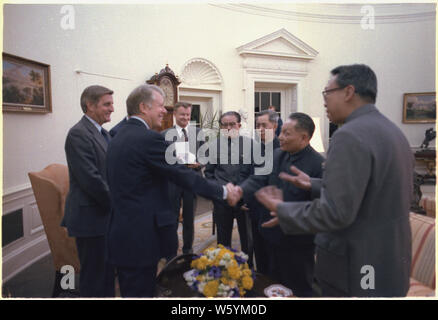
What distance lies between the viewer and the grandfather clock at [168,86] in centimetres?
521

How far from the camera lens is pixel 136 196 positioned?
5.64 feet

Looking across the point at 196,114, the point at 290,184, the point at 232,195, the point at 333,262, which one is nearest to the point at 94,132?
the point at 232,195

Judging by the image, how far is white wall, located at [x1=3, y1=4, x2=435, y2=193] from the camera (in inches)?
132

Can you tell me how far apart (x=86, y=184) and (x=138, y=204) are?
0.59 m

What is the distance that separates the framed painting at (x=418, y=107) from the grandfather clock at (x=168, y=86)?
579 cm

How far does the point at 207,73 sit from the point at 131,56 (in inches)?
66.2

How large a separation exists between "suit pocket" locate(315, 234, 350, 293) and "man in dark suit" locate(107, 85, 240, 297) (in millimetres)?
874

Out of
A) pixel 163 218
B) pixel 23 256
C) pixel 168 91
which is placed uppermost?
pixel 168 91

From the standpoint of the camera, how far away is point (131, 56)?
509 cm

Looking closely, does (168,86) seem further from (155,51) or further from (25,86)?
(25,86)

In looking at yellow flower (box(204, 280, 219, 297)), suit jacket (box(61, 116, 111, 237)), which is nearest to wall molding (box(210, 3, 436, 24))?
suit jacket (box(61, 116, 111, 237))

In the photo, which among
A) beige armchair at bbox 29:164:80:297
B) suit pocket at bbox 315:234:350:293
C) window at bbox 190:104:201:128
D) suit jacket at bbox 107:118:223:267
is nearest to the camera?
suit pocket at bbox 315:234:350:293

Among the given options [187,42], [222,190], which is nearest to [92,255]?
[222,190]

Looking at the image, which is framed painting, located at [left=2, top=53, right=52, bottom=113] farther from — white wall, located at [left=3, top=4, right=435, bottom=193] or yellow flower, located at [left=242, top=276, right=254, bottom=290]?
yellow flower, located at [left=242, top=276, right=254, bottom=290]
